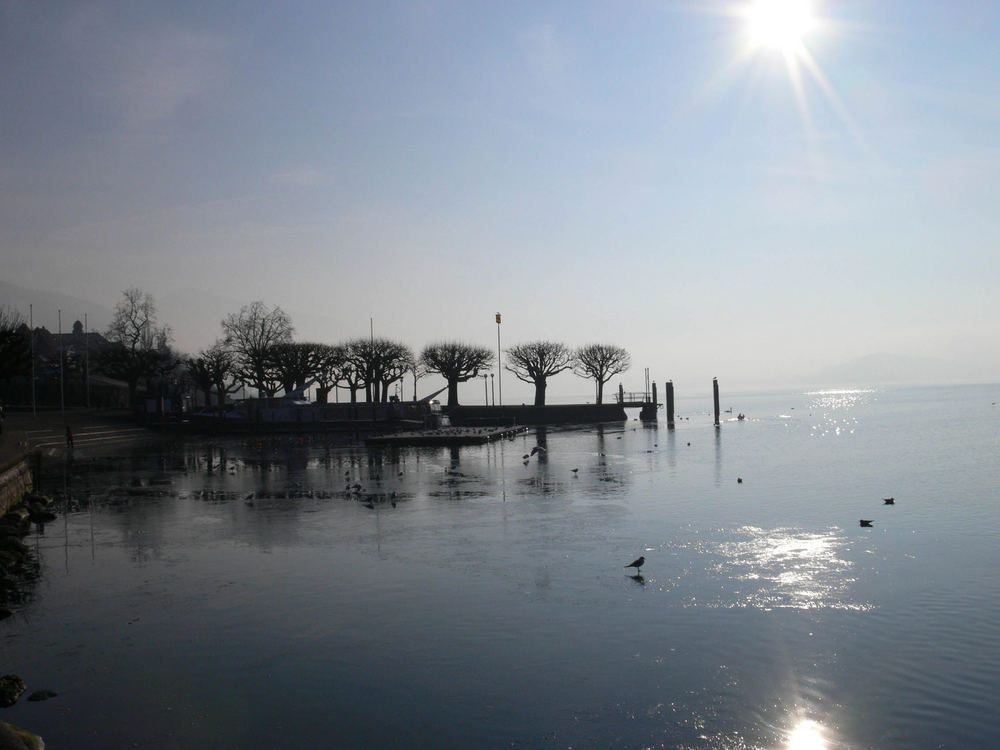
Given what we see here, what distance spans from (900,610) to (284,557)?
10.9 m

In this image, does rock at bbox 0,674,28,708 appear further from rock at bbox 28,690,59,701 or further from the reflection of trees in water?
the reflection of trees in water

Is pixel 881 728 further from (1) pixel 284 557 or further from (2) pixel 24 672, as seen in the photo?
(1) pixel 284 557

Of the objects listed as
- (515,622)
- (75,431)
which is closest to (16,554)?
(515,622)

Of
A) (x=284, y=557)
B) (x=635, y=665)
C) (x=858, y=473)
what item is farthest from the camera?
(x=858, y=473)

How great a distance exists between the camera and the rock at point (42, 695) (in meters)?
8.98

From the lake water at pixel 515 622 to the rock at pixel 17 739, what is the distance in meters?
0.32

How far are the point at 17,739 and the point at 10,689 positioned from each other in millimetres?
1976

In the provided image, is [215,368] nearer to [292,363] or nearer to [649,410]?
[292,363]

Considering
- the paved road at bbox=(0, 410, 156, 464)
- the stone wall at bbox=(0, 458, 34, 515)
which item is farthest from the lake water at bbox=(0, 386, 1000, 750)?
the paved road at bbox=(0, 410, 156, 464)

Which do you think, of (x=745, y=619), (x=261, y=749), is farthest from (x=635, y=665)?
(x=261, y=749)

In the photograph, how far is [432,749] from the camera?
778 cm

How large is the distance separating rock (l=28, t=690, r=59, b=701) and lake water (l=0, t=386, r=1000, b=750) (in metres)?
0.11

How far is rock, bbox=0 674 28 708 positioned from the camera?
8844 mm

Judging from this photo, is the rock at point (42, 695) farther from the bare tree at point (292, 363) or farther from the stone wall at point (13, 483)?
the bare tree at point (292, 363)
